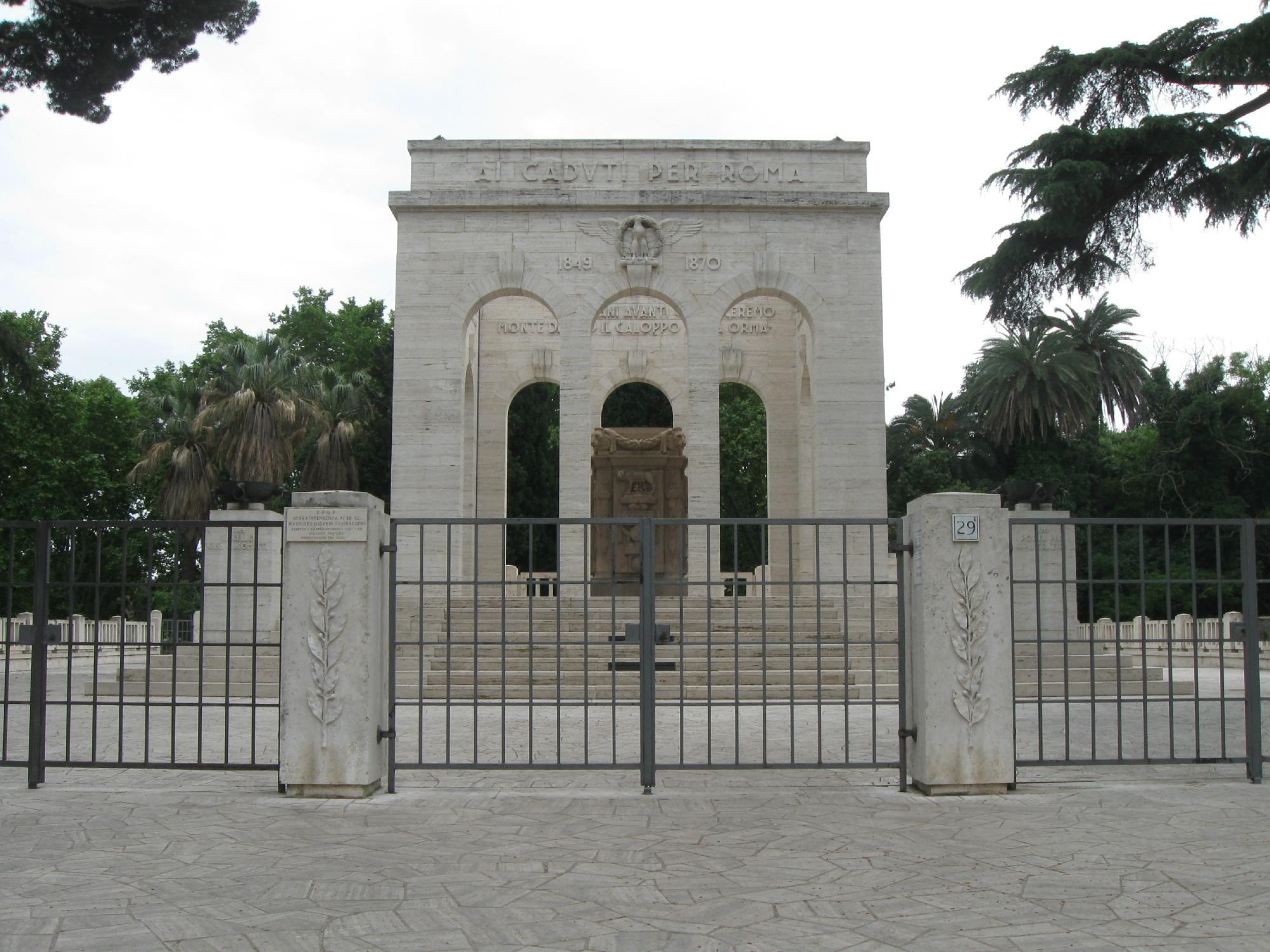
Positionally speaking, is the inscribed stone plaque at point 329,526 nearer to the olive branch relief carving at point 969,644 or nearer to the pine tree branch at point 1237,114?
the olive branch relief carving at point 969,644

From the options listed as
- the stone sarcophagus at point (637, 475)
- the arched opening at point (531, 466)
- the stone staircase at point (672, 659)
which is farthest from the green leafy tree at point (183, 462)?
the stone staircase at point (672, 659)

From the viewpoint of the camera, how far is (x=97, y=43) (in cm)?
1420

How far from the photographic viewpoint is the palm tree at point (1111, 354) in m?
47.7

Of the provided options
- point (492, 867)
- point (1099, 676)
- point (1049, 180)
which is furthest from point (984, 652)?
point (1049, 180)

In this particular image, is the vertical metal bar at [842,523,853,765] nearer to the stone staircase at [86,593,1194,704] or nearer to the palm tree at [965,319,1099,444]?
the stone staircase at [86,593,1194,704]

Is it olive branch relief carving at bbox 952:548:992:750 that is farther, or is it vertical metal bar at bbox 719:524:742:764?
olive branch relief carving at bbox 952:548:992:750

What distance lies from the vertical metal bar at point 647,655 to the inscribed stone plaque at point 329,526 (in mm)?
2143

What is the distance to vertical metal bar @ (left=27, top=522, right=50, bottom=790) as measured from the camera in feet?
30.6

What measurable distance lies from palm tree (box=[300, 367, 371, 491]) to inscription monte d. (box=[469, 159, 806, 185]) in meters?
17.1

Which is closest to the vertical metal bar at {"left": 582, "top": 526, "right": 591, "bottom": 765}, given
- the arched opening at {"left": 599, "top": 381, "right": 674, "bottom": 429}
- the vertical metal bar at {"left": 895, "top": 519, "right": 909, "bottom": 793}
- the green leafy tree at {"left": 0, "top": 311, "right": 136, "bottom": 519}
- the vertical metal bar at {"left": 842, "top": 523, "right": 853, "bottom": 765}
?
the vertical metal bar at {"left": 842, "top": 523, "right": 853, "bottom": 765}

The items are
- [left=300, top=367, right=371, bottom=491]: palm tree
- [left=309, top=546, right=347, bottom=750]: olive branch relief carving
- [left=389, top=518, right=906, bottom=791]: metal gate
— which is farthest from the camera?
[left=300, top=367, right=371, bottom=491]: palm tree

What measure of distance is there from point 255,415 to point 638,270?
16.0m

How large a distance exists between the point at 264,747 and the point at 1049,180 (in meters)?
13.8

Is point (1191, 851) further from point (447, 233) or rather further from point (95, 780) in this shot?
point (447, 233)
